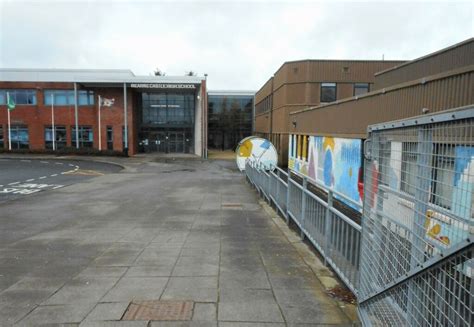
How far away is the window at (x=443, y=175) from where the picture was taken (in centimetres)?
227

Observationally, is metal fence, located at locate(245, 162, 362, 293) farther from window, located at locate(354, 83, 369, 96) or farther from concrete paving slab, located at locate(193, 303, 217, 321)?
window, located at locate(354, 83, 369, 96)

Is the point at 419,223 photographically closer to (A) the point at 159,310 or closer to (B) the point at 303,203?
(A) the point at 159,310

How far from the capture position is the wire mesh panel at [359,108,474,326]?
212cm

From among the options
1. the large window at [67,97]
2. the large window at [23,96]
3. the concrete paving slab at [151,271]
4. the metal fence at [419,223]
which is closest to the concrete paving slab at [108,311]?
the concrete paving slab at [151,271]

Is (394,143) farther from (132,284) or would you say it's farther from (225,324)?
(132,284)

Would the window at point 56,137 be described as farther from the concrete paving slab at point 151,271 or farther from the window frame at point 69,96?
the concrete paving slab at point 151,271

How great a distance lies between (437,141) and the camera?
243cm

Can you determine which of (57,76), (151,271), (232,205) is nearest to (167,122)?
(57,76)

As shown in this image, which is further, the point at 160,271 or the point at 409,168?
the point at 160,271

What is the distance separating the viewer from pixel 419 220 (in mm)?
2600

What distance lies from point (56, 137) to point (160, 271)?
140 ft

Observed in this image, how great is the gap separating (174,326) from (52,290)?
198 cm

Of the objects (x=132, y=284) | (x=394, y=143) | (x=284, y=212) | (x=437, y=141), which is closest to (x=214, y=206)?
(x=284, y=212)

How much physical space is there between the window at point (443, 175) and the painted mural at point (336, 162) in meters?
8.42
